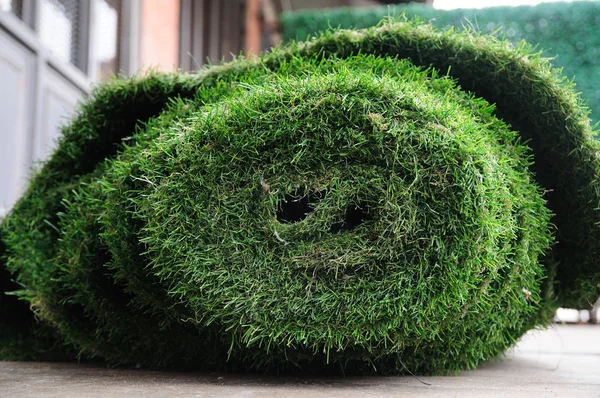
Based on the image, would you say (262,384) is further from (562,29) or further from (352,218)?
(562,29)

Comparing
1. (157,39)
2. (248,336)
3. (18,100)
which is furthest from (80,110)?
(157,39)

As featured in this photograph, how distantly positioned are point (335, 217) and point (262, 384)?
486 mm

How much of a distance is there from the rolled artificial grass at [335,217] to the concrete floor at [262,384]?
8cm

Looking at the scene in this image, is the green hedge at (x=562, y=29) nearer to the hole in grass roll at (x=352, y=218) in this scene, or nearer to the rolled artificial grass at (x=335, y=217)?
the rolled artificial grass at (x=335, y=217)

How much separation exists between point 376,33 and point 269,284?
92 cm

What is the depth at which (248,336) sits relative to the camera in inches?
59.7

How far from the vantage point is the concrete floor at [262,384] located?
147 cm

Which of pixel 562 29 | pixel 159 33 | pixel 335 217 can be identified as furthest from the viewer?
pixel 562 29

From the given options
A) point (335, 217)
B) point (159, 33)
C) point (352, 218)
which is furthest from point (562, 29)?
point (335, 217)

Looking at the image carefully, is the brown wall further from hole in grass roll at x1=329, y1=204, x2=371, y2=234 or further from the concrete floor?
hole in grass roll at x1=329, y1=204, x2=371, y2=234

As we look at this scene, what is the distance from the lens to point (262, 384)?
1.62 m

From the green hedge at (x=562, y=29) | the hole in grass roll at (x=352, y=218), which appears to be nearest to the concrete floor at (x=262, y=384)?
the hole in grass roll at (x=352, y=218)

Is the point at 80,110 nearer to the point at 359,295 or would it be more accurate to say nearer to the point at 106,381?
the point at 106,381

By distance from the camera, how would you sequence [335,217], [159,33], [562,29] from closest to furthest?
[335,217], [159,33], [562,29]
